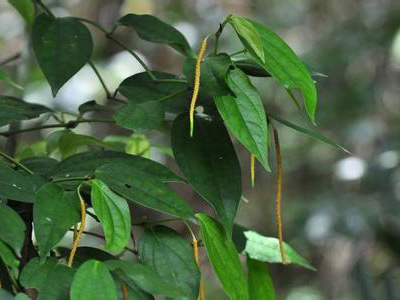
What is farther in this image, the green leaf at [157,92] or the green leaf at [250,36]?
the green leaf at [157,92]

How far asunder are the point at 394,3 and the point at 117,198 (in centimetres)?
167

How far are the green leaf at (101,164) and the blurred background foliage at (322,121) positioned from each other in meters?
0.25

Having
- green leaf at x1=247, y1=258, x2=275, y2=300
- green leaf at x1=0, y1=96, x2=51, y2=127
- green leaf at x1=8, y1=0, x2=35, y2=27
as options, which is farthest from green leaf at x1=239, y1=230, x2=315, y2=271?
green leaf at x1=8, y1=0, x2=35, y2=27

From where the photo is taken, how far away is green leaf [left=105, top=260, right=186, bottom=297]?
504 mm

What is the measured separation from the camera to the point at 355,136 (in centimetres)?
194

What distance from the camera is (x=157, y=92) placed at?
68cm

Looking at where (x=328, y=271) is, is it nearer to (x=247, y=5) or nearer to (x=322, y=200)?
(x=322, y=200)

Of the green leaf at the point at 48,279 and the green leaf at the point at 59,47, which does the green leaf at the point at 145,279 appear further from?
the green leaf at the point at 59,47

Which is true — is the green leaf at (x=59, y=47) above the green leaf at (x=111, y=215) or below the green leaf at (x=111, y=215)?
above

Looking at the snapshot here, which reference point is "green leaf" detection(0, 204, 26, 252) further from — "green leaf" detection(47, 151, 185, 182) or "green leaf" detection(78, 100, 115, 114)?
"green leaf" detection(78, 100, 115, 114)

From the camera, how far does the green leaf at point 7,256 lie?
0.54 m

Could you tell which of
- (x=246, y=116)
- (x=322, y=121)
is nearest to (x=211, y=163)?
(x=246, y=116)

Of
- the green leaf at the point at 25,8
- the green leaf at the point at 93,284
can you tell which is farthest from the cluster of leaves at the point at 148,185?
the green leaf at the point at 25,8

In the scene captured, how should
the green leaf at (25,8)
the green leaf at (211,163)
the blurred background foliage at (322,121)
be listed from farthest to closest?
the blurred background foliage at (322,121), the green leaf at (25,8), the green leaf at (211,163)
